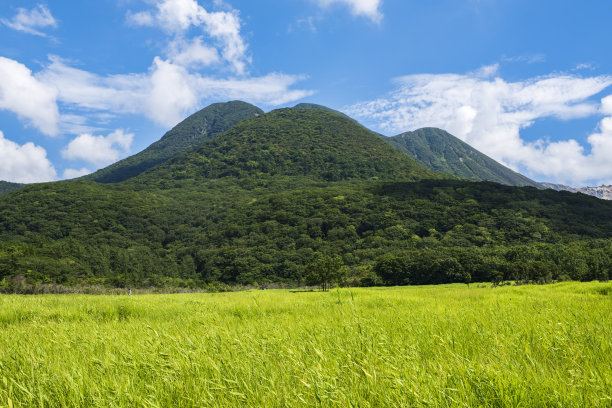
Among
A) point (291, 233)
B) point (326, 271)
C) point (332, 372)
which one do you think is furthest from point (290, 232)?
point (332, 372)

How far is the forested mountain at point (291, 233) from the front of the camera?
68188 mm

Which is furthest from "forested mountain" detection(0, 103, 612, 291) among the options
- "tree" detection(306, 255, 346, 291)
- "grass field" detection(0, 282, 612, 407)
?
"grass field" detection(0, 282, 612, 407)

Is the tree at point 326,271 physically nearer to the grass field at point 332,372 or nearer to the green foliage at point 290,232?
the green foliage at point 290,232

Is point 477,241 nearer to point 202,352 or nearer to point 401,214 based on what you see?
point 401,214

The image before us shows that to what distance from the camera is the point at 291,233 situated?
120938 millimetres

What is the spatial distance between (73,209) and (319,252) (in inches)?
4129

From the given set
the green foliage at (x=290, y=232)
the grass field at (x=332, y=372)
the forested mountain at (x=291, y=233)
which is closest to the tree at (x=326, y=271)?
the forested mountain at (x=291, y=233)

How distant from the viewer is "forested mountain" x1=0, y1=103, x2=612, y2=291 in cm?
6819

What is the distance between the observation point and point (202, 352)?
3.15m

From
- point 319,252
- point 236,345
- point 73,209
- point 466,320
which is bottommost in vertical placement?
point 319,252

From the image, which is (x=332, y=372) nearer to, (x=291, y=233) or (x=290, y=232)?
(x=291, y=233)

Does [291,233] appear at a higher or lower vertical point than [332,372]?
lower

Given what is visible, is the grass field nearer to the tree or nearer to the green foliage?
the tree

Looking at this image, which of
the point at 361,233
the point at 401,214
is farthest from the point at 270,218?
the point at 401,214
